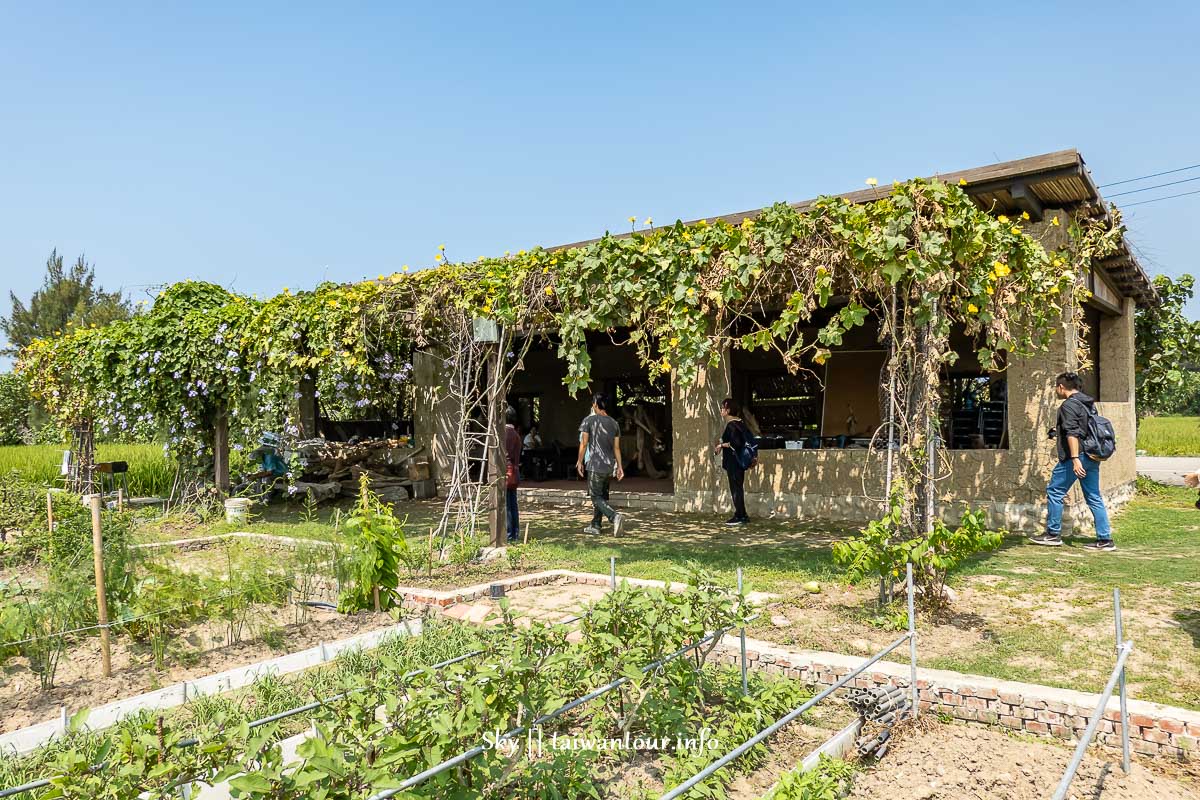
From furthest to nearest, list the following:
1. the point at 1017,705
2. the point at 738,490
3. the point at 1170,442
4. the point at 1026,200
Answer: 1. the point at 1170,442
2. the point at 738,490
3. the point at 1026,200
4. the point at 1017,705

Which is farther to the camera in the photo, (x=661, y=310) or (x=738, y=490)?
(x=738, y=490)

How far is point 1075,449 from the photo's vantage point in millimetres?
6852

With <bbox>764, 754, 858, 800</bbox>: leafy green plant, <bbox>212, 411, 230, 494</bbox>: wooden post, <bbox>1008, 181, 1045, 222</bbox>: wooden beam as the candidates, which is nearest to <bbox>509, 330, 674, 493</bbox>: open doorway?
<bbox>212, 411, 230, 494</bbox>: wooden post

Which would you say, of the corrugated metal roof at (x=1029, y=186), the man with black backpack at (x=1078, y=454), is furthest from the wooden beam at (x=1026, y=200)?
the man with black backpack at (x=1078, y=454)

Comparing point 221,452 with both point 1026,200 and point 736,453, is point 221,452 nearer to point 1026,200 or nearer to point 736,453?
point 736,453

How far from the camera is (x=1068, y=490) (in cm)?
752

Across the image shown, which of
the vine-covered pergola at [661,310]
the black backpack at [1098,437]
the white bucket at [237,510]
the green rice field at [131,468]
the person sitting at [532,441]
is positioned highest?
the vine-covered pergola at [661,310]

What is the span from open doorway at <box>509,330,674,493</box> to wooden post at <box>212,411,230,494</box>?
16.2ft

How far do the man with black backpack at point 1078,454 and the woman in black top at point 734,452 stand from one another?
3142 millimetres

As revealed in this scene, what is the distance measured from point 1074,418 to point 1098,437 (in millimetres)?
253

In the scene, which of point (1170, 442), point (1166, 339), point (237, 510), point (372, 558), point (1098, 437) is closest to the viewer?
point (372, 558)

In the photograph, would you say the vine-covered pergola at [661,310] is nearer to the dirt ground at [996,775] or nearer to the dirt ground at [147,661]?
the dirt ground at [996,775]

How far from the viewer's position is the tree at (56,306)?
39469 mm

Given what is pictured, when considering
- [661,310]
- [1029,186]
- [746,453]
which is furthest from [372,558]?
[1029,186]
